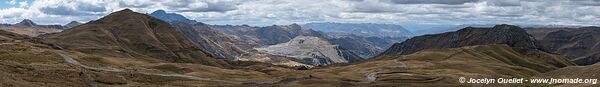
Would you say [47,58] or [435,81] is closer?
[435,81]

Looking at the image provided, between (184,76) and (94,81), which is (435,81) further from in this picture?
(94,81)

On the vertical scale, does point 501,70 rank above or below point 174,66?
below

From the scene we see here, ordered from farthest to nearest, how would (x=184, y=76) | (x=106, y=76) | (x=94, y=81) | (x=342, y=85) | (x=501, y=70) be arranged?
(x=501, y=70) → (x=184, y=76) → (x=342, y=85) → (x=106, y=76) → (x=94, y=81)

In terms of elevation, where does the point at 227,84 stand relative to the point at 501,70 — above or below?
above

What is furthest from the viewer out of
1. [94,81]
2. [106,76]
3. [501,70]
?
[501,70]

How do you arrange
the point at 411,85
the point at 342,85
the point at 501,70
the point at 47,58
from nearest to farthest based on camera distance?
the point at 411,85, the point at 342,85, the point at 47,58, the point at 501,70

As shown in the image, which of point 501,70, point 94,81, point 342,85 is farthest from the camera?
point 501,70

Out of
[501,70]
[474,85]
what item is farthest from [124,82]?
[501,70]

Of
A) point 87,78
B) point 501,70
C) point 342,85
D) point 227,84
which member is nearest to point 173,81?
point 227,84

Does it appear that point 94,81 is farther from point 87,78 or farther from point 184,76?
point 184,76
